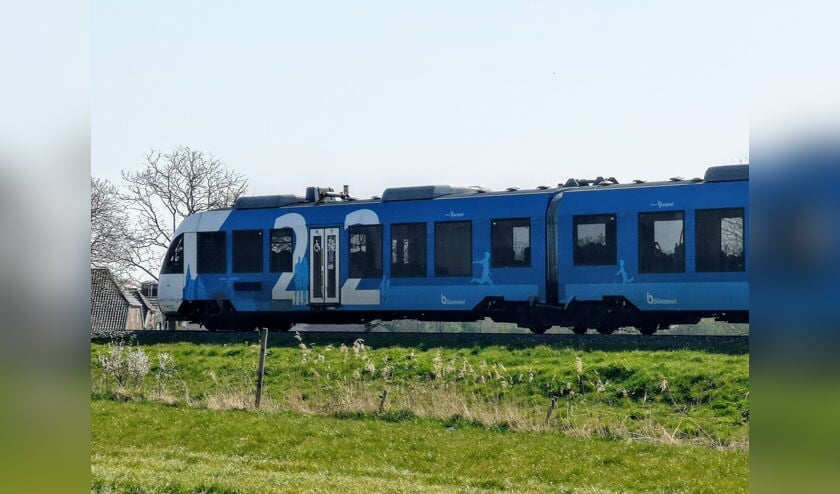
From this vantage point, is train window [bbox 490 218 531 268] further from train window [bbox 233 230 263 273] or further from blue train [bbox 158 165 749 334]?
train window [bbox 233 230 263 273]

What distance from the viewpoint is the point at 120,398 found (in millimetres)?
20594

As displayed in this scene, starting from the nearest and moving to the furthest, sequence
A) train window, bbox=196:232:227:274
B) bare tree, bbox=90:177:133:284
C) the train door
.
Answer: the train door < train window, bbox=196:232:227:274 < bare tree, bbox=90:177:133:284

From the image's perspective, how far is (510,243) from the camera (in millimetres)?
26969

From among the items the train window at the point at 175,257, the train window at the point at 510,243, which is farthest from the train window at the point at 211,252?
the train window at the point at 510,243

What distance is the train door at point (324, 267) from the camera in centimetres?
2920

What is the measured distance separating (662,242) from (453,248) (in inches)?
208

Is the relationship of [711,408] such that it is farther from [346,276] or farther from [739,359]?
[346,276]

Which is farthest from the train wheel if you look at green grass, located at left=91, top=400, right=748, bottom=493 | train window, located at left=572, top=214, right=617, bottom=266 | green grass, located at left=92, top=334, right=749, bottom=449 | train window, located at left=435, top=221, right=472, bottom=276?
green grass, located at left=91, top=400, right=748, bottom=493

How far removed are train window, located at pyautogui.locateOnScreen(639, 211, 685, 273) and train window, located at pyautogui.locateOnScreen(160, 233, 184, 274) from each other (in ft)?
44.9

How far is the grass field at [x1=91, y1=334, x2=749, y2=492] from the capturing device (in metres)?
12.6

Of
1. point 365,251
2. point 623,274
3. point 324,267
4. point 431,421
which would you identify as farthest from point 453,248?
point 431,421

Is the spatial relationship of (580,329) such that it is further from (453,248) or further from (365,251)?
(365,251)
